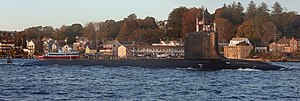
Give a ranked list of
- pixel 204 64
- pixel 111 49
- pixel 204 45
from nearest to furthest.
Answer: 1. pixel 204 64
2. pixel 204 45
3. pixel 111 49

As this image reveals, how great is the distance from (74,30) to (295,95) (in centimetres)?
17505

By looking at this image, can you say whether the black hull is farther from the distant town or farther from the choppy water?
the distant town

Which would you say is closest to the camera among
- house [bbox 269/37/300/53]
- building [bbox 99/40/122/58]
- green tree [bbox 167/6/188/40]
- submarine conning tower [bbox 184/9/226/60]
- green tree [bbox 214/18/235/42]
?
submarine conning tower [bbox 184/9/226/60]

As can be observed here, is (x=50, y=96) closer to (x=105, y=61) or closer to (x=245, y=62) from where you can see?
(x=245, y=62)

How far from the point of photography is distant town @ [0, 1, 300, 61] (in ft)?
355

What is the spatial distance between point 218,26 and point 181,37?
11050 millimetres

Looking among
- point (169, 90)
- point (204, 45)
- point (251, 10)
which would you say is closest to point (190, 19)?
point (251, 10)

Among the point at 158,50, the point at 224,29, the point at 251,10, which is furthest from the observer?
the point at 251,10

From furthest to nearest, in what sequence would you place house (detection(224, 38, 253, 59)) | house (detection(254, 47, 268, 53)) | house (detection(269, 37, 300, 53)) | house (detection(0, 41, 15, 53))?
house (detection(0, 41, 15, 53)), house (detection(269, 37, 300, 53)), house (detection(254, 47, 268, 53)), house (detection(224, 38, 253, 59))

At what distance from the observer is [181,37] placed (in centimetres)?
12681

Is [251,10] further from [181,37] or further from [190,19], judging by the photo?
[190,19]

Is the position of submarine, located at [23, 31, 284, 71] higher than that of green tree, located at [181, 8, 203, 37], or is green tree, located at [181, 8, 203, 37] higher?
green tree, located at [181, 8, 203, 37]

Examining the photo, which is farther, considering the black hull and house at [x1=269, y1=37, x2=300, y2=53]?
house at [x1=269, y1=37, x2=300, y2=53]

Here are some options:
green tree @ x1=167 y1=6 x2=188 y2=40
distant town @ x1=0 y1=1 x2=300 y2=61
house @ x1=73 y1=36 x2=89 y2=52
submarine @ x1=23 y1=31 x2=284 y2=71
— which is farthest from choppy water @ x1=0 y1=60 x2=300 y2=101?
house @ x1=73 y1=36 x2=89 y2=52
